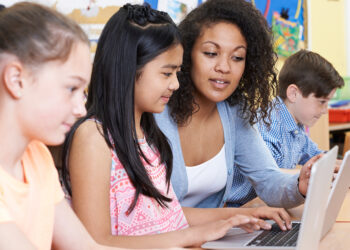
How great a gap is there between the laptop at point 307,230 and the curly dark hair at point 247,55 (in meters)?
0.49

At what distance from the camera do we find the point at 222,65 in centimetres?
163

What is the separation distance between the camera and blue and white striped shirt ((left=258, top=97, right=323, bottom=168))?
7.39 feet

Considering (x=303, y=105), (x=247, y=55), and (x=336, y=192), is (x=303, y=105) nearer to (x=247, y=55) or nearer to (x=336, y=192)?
(x=247, y=55)

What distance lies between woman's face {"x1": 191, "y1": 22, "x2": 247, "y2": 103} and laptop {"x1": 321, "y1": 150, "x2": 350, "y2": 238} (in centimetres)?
49

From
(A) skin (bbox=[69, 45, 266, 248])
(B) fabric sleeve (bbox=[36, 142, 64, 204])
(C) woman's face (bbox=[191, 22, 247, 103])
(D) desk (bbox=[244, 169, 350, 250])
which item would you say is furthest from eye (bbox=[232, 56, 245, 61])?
(B) fabric sleeve (bbox=[36, 142, 64, 204])

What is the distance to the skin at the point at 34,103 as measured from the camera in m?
0.81

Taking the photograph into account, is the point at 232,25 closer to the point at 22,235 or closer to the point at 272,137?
the point at 272,137

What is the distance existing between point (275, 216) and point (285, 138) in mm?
956

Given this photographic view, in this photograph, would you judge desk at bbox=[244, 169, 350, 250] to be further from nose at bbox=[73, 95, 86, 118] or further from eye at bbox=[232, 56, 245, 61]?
nose at bbox=[73, 95, 86, 118]

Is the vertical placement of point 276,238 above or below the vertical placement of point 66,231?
below

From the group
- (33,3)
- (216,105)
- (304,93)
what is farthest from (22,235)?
(304,93)

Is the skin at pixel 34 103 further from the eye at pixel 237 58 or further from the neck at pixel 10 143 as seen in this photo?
the eye at pixel 237 58

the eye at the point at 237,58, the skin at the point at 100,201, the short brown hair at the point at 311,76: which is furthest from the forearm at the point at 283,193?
the short brown hair at the point at 311,76

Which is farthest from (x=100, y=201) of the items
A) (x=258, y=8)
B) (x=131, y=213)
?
(x=258, y=8)
